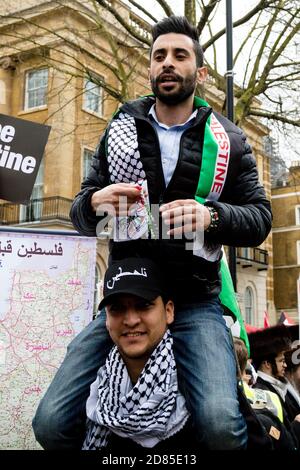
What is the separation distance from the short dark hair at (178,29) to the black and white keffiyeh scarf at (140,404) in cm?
141

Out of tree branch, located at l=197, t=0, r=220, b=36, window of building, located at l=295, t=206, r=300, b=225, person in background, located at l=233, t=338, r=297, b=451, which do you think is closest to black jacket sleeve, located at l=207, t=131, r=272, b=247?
person in background, located at l=233, t=338, r=297, b=451

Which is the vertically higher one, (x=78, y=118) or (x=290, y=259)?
(x=78, y=118)

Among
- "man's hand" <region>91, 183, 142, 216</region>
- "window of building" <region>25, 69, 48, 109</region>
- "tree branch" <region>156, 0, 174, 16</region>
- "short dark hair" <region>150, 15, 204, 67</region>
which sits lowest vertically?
"man's hand" <region>91, 183, 142, 216</region>

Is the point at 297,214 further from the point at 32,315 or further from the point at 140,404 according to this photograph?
the point at 140,404

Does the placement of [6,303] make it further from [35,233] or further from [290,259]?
[290,259]

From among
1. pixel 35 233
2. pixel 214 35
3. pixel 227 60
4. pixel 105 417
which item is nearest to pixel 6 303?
pixel 35 233

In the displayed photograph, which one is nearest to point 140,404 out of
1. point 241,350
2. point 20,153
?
point 241,350

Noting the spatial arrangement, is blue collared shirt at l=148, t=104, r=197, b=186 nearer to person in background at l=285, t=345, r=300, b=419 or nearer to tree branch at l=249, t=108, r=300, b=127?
person in background at l=285, t=345, r=300, b=419

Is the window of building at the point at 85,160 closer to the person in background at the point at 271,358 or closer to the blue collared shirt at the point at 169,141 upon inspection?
the person in background at the point at 271,358

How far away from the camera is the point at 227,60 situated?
9.35m

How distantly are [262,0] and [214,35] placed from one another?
3.71 feet

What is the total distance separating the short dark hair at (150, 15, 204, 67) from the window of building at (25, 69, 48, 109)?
73.1ft

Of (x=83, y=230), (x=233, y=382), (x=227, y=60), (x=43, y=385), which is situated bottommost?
(x=43, y=385)

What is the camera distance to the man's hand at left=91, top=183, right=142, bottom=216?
2.69 metres
